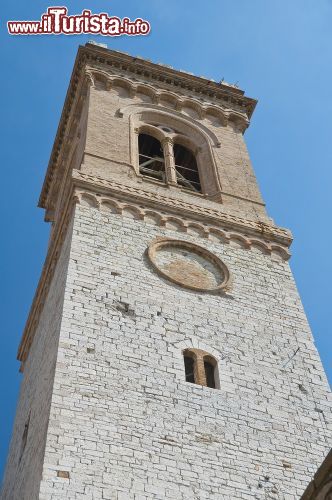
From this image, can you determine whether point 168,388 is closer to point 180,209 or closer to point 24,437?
point 24,437

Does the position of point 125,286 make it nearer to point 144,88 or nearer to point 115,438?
point 115,438

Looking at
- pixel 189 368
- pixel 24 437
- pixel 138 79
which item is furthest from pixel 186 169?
pixel 24 437

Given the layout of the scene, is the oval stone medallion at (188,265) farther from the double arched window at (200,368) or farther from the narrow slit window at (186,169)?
the narrow slit window at (186,169)

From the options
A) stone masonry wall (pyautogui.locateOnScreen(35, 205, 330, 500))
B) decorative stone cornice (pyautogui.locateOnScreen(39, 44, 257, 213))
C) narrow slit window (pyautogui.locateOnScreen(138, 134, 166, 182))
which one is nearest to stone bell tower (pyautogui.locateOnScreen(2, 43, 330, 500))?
stone masonry wall (pyautogui.locateOnScreen(35, 205, 330, 500))

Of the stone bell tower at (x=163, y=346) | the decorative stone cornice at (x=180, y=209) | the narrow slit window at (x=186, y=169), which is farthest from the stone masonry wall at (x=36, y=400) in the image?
the narrow slit window at (x=186, y=169)

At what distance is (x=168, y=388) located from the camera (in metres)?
13.4

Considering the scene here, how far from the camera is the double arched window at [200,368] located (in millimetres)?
13953

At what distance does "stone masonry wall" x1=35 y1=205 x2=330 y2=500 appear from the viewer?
464 inches

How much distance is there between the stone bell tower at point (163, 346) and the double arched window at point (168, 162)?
5.0 inches

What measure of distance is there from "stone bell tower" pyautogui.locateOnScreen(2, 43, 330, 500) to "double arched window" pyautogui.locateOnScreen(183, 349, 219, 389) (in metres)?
0.03

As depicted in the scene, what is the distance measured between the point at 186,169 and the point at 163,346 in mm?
9968

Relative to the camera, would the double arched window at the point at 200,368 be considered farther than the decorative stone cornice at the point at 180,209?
No

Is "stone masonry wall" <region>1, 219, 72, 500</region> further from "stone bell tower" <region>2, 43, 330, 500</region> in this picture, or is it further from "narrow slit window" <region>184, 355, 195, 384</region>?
"narrow slit window" <region>184, 355, 195, 384</region>

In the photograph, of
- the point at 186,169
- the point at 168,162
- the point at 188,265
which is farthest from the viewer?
the point at 186,169
